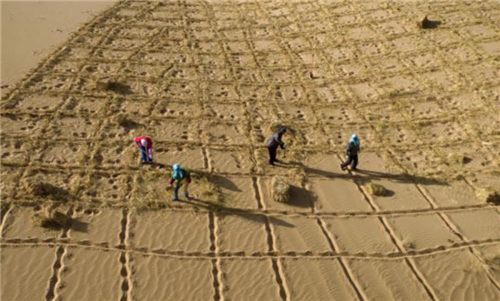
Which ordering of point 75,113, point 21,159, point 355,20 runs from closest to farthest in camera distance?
point 21,159, point 75,113, point 355,20

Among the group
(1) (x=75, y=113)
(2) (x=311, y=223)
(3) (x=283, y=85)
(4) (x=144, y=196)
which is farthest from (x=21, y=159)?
(3) (x=283, y=85)

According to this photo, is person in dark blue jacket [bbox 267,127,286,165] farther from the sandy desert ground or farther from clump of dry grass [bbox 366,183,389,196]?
clump of dry grass [bbox 366,183,389,196]

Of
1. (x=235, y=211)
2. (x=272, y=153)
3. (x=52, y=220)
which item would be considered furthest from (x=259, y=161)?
(x=52, y=220)

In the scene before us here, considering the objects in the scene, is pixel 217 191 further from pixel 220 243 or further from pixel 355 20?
pixel 355 20

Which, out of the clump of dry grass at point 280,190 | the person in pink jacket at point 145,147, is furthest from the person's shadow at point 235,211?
the person in pink jacket at point 145,147

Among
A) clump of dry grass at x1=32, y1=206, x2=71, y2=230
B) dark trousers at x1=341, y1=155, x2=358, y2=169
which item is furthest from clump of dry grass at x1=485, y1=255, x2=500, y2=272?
clump of dry grass at x1=32, y1=206, x2=71, y2=230

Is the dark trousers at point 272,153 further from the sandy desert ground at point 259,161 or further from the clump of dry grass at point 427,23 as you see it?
the clump of dry grass at point 427,23

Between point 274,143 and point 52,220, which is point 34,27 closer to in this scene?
point 52,220
